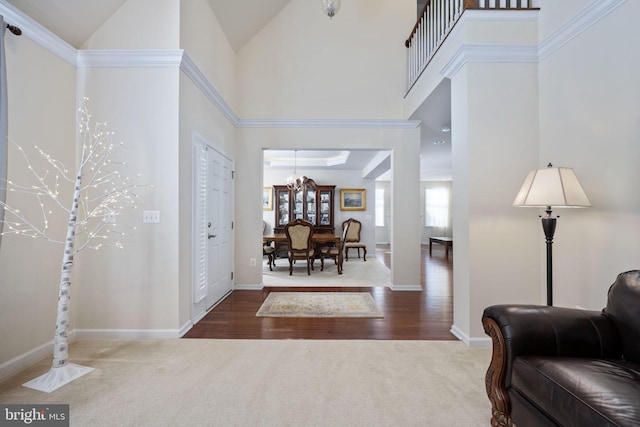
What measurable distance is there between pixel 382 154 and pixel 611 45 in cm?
366

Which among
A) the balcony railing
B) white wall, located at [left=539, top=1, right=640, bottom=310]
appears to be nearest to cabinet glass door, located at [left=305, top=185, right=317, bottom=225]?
the balcony railing

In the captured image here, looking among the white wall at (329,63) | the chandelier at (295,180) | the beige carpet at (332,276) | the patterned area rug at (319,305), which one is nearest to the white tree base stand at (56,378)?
the patterned area rug at (319,305)

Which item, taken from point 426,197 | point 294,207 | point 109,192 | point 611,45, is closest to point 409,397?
point 611,45

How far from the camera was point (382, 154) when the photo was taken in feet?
18.3

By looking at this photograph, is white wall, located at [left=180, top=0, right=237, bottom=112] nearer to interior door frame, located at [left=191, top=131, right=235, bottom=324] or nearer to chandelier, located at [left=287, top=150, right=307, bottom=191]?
interior door frame, located at [left=191, top=131, right=235, bottom=324]

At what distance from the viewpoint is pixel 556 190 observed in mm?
1951

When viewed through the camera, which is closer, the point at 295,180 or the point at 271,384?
the point at 271,384

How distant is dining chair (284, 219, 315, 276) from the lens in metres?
5.32

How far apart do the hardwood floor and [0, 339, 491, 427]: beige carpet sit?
18cm

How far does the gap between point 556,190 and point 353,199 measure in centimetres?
636

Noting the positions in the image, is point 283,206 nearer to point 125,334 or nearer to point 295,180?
point 295,180

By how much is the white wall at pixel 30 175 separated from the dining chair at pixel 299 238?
3263mm

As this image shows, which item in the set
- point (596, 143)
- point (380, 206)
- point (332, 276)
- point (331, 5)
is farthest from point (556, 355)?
point (380, 206)

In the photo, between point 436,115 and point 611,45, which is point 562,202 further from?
point 436,115
